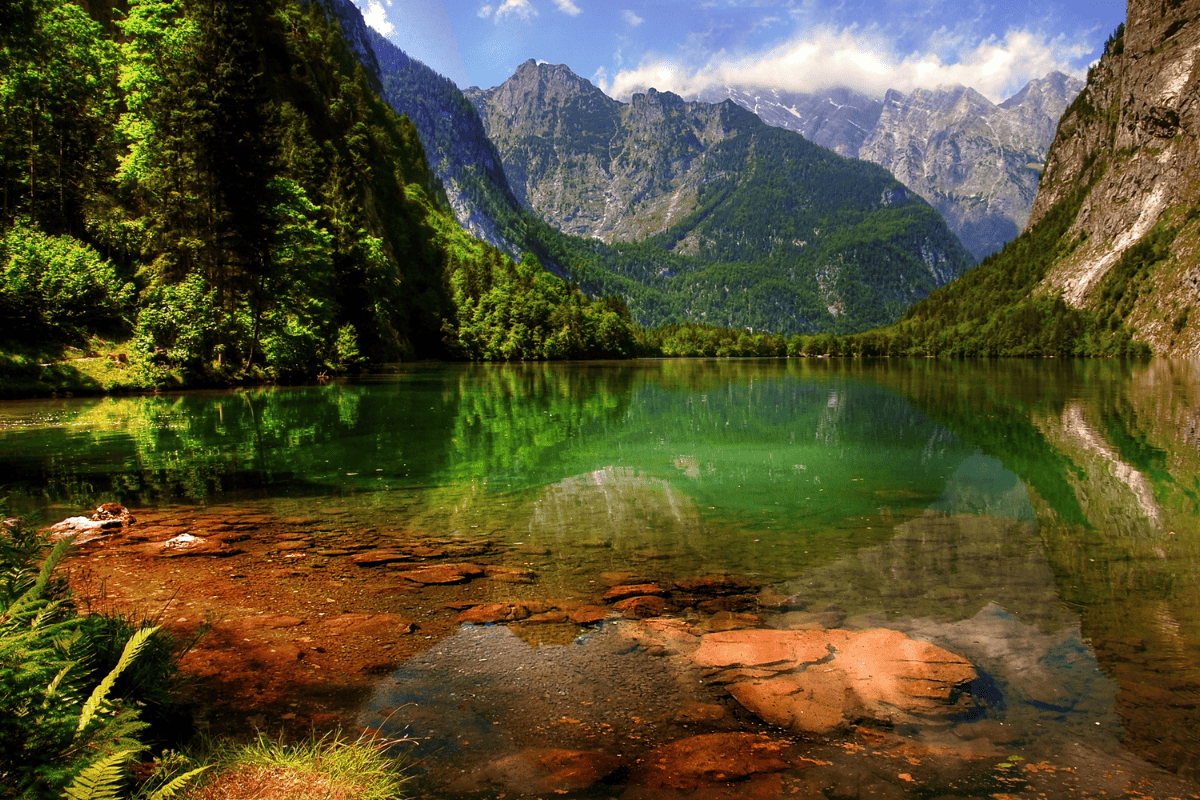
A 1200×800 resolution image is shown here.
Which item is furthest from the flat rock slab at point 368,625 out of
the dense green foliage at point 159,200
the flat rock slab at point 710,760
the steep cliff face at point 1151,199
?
the steep cliff face at point 1151,199

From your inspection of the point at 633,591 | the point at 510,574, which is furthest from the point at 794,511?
the point at 510,574

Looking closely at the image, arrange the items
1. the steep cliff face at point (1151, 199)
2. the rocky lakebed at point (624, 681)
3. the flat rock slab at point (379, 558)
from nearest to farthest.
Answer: the rocky lakebed at point (624, 681) → the flat rock slab at point (379, 558) → the steep cliff face at point (1151, 199)

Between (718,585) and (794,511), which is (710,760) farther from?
(794,511)

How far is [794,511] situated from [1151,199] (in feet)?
703

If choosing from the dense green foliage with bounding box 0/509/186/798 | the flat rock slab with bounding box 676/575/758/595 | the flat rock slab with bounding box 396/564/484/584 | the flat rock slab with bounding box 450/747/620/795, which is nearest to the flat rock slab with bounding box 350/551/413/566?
the flat rock slab with bounding box 396/564/484/584

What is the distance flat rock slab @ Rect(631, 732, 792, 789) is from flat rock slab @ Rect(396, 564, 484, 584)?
15.6ft

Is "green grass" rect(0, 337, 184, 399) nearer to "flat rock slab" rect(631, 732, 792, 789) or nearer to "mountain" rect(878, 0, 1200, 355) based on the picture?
"flat rock slab" rect(631, 732, 792, 789)

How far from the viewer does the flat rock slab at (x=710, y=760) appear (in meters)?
4.77

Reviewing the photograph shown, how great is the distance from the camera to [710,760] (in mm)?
5035

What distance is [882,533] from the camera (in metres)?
11.9

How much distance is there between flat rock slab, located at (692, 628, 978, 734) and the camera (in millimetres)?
5836

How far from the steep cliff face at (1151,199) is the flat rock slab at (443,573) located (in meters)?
170

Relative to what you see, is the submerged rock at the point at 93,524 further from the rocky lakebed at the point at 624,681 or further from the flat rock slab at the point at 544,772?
the flat rock slab at the point at 544,772

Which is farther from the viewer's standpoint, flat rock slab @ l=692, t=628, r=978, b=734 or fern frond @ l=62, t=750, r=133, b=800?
flat rock slab @ l=692, t=628, r=978, b=734
